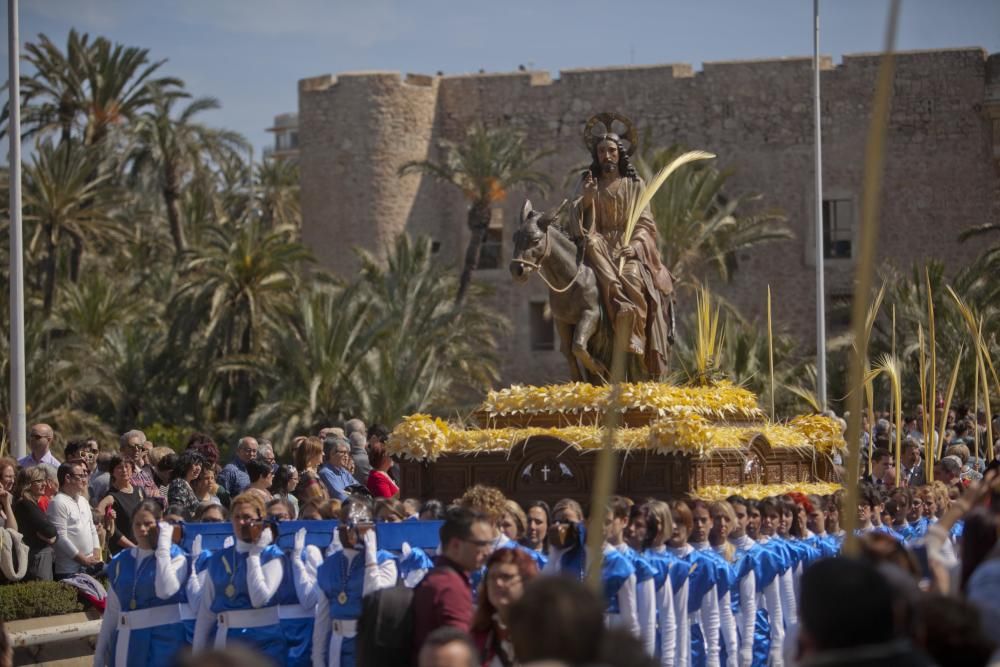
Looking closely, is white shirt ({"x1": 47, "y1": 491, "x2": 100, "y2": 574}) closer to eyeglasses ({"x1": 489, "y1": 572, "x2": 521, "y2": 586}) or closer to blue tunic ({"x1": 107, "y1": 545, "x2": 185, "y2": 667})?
blue tunic ({"x1": 107, "y1": 545, "x2": 185, "y2": 667})

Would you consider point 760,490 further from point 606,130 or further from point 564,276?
point 606,130

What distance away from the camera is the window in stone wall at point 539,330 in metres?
48.3

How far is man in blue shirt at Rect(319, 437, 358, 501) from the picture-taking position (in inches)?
550

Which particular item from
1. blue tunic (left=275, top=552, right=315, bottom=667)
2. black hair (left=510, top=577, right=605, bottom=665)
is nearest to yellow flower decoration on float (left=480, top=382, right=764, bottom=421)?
blue tunic (left=275, top=552, right=315, bottom=667)

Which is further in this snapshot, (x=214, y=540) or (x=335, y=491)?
(x=335, y=491)

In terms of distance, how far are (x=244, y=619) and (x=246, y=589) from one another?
0.22 metres

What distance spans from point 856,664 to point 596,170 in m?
12.2

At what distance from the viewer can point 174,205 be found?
43188 millimetres

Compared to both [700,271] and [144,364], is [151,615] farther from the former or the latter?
[700,271]

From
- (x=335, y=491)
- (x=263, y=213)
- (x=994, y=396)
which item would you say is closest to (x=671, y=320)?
(x=335, y=491)

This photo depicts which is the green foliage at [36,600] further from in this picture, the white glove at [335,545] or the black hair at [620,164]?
the black hair at [620,164]

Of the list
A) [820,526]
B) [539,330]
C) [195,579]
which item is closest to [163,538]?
[195,579]

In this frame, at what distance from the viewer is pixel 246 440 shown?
14.1 metres

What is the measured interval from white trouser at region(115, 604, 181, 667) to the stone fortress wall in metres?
36.5
